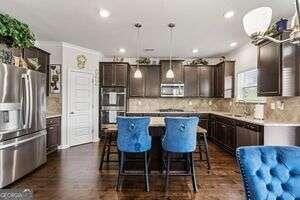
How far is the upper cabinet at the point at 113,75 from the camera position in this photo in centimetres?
830

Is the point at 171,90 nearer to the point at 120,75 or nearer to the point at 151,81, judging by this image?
the point at 151,81

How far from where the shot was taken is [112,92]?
27.1 ft

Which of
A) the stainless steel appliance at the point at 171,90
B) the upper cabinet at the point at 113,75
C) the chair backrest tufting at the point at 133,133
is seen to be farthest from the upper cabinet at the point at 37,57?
the stainless steel appliance at the point at 171,90

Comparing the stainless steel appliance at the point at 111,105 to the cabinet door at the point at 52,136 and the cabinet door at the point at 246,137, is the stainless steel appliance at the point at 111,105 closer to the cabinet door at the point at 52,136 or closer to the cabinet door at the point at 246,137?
the cabinet door at the point at 52,136

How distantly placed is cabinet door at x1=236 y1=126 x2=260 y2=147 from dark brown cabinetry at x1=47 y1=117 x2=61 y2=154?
13.6ft

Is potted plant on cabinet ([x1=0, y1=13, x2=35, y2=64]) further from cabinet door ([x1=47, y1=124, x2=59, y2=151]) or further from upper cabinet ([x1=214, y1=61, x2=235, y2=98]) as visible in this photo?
upper cabinet ([x1=214, y1=61, x2=235, y2=98])

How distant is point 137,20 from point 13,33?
2.11m

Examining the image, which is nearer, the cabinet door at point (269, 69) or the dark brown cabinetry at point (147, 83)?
the cabinet door at point (269, 69)

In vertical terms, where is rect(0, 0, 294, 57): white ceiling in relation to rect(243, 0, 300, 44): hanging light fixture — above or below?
above

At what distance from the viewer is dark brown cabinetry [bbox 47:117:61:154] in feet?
19.8

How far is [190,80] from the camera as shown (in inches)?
347

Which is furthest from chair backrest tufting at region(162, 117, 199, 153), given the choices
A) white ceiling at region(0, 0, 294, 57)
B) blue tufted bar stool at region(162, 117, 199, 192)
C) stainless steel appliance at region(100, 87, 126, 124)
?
stainless steel appliance at region(100, 87, 126, 124)

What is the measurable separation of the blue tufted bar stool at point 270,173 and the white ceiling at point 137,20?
2.86m

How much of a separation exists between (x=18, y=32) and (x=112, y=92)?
440 centimetres
